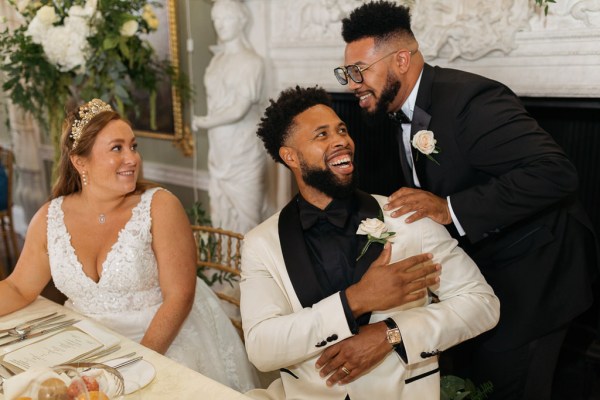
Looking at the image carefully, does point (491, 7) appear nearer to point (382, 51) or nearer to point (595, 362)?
point (382, 51)

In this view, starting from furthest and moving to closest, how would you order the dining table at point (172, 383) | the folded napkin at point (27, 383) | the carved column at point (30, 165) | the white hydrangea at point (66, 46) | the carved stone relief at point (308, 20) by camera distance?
the carved column at point (30, 165)
the carved stone relief at point (308, 20)
the white hydrangea at point (66, 46)
the dining table at point (172, 383)
the folded napkin at point (27, 383)

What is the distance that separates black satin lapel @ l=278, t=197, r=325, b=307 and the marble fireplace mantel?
1811 mm

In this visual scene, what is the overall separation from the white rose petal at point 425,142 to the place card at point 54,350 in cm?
131

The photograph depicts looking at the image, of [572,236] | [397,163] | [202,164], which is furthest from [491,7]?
[202,164]

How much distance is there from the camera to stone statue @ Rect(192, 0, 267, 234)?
4.15 metres

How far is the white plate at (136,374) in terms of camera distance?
1.56 metres

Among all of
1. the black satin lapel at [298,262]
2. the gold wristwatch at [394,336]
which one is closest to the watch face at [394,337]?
the gold wristwatch at [394,336]

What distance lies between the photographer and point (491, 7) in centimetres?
321

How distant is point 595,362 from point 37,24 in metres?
3.36

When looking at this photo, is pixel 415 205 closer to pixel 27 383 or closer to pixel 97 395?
pixel 97 395

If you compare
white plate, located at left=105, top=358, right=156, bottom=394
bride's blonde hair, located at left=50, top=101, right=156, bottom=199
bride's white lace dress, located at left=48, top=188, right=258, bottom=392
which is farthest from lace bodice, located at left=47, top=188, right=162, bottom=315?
white plate, located at left=105, top=358, right=156, bottom=394

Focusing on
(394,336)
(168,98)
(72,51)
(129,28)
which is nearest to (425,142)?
(394,336)

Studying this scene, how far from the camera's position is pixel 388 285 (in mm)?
1771

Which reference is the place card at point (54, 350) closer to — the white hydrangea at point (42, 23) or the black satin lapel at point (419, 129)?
the black satin lapel at point (419, 129)
